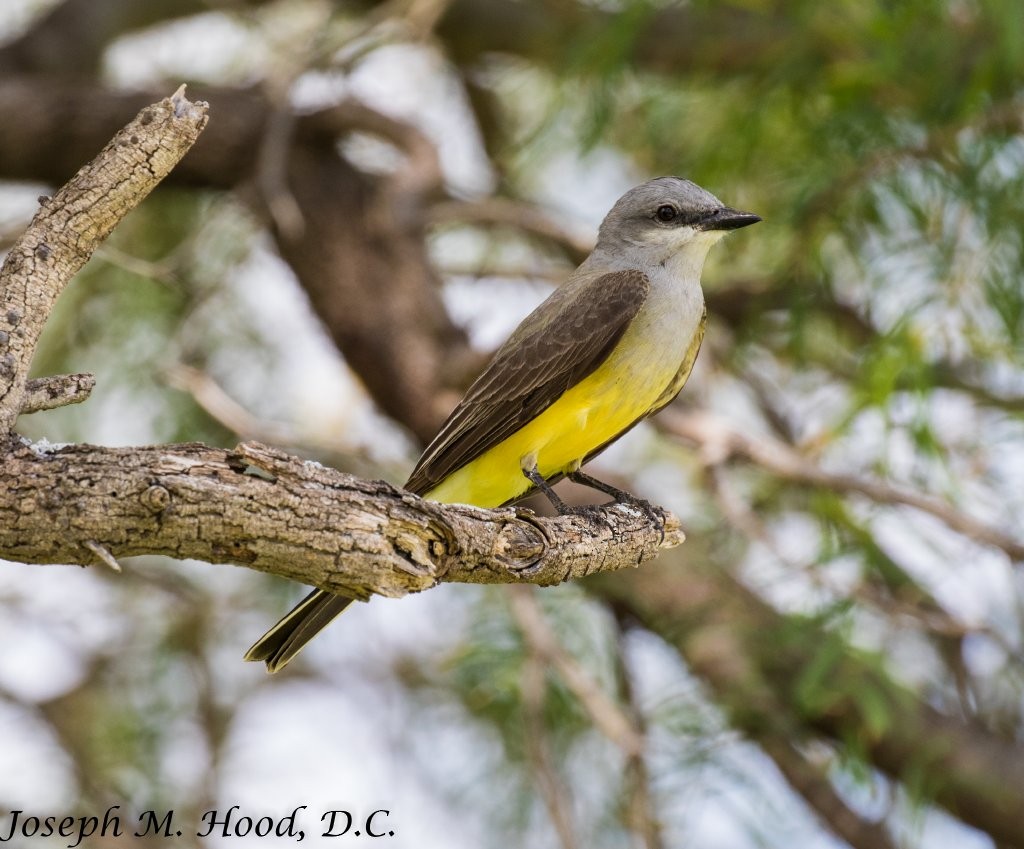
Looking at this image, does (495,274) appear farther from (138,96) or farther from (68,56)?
(68,56)

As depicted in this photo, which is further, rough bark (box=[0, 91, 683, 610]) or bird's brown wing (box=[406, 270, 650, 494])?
Answer: bird's brown wing (box=[406, 270, 650, 494])

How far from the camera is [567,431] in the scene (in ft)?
15.7


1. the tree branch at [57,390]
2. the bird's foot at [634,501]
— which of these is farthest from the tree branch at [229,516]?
the bird's foot at [634,501]

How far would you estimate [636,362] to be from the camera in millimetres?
4707

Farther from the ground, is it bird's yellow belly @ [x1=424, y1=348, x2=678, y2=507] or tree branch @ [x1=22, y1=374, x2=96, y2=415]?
tree branch @ [x1=22, y1=374, x2=96, y2=415]

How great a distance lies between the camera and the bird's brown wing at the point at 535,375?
15.4 feet

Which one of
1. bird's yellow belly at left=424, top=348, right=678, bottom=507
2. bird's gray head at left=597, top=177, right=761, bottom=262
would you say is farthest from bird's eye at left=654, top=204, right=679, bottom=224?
bird's yellow belly at left=424, top=348, right=678, bottom=507

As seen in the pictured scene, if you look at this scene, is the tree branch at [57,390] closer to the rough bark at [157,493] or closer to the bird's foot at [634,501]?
the rough bark at [157,493]

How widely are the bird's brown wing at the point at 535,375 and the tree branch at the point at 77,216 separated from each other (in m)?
1.78

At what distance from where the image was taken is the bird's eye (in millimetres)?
5195

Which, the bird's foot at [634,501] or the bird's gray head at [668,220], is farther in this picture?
the bird's gray head at [668,220]

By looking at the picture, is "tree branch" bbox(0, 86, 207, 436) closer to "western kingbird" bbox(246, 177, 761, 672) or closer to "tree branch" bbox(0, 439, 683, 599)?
"tree branch" bbox(0, 439, 683, 599)

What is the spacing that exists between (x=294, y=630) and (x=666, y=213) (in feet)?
7.20

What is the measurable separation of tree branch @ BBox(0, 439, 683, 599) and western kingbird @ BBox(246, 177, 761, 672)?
1426mm
